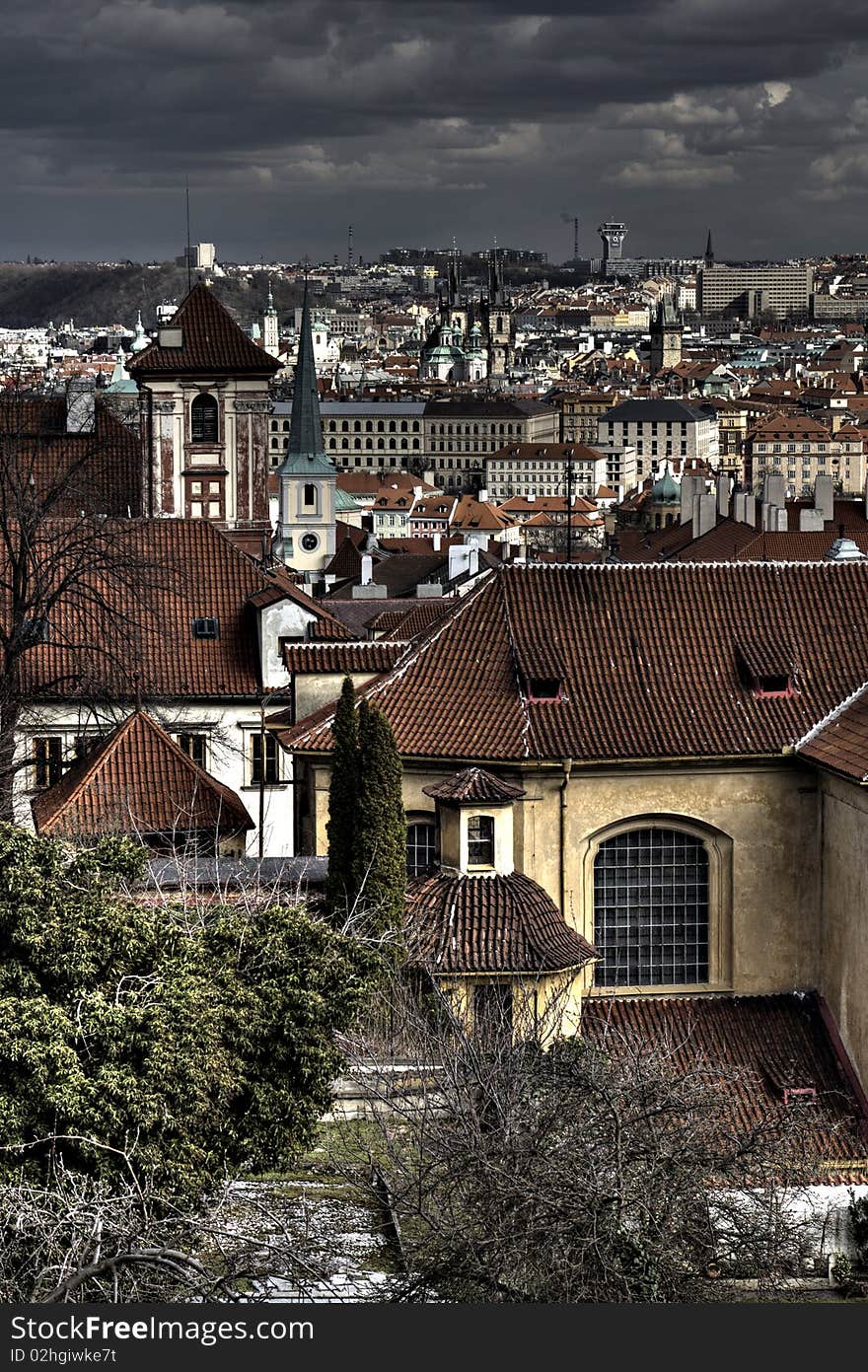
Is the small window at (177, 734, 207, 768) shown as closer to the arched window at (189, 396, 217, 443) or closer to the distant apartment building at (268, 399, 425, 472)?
the arched window at (189, 396, 217, 443)

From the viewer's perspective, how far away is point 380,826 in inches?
857

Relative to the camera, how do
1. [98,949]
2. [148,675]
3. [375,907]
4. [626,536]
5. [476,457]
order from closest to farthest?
[98,949]
[375,907]
[148,675]
[626,536]
[476,457]

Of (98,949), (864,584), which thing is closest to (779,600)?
(864,584)

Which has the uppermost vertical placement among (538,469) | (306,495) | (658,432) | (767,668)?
(767,668)

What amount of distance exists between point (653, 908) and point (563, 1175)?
342 inches

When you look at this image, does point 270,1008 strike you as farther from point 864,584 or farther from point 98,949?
point 864,584

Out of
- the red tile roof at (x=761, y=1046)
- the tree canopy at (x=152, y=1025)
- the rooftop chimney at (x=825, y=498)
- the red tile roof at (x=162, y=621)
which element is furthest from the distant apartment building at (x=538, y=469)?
the tree canopy at (x=152, y=1025)

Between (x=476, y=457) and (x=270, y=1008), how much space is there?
589ft

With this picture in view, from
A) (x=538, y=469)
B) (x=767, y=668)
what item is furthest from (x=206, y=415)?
(x=538, y=469)

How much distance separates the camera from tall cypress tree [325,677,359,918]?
71.2 ft

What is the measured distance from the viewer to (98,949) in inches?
658

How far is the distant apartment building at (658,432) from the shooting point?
617ft

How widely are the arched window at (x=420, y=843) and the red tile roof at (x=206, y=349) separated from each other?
37.9 m

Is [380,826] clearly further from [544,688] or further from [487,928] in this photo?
[544,688]
